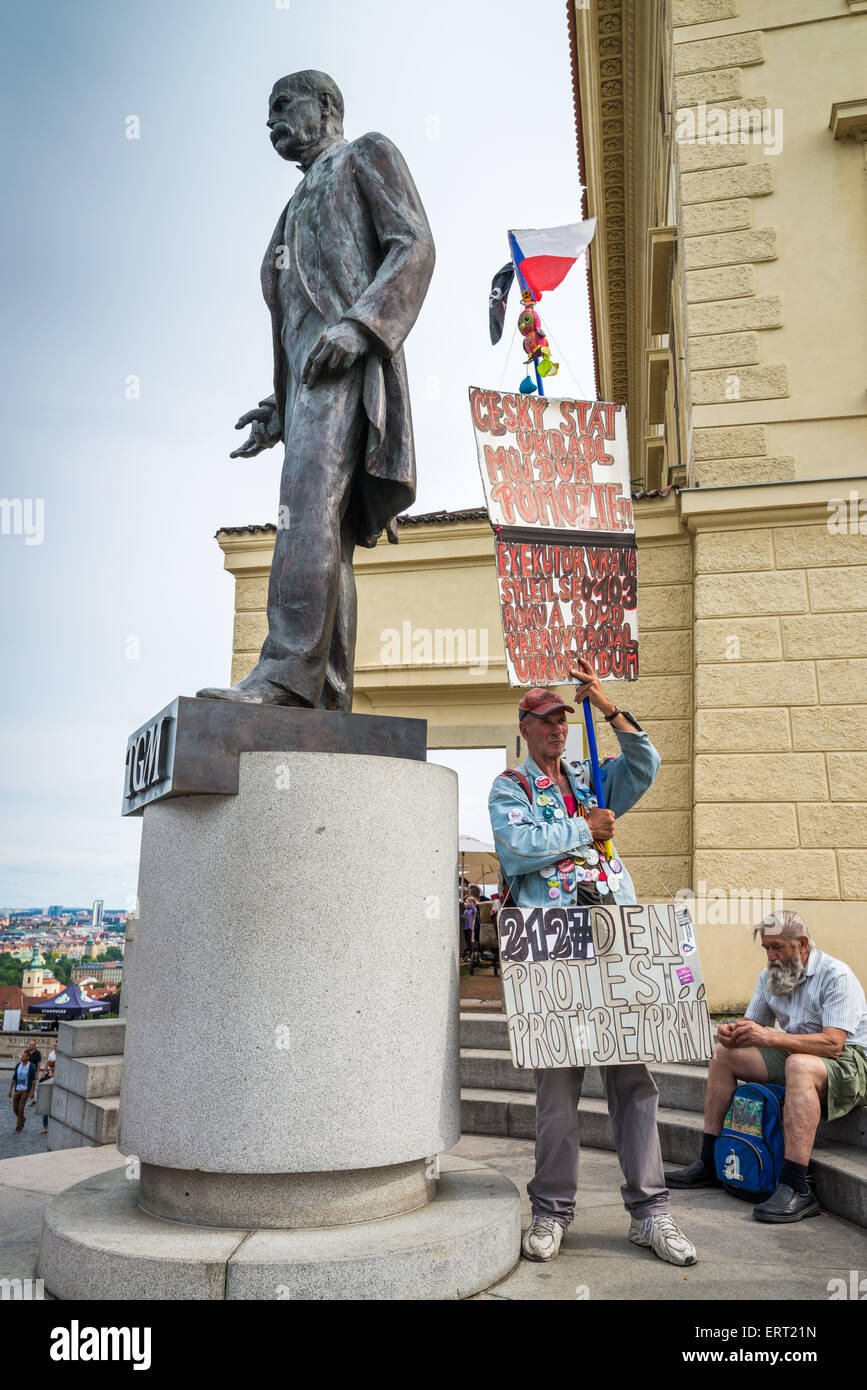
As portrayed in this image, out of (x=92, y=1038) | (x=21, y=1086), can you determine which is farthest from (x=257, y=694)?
(x=21, y=1086)

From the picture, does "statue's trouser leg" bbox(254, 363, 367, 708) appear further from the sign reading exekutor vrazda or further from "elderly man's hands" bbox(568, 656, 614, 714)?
the sign reading exekutor vrazda

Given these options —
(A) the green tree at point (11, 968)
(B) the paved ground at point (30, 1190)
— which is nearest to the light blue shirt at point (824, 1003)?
(B) the paved ground at point (30, 1190)

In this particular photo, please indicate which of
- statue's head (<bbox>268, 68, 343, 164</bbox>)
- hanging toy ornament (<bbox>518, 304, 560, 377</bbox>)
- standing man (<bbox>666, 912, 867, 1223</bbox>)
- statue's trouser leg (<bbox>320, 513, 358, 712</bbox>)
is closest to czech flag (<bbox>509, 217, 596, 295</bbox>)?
hanging toy ornament (<bbox>518, 304, 560, 377</bbox>)

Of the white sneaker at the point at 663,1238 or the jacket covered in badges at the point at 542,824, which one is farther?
the jacket covered in badges at the point at 542,824

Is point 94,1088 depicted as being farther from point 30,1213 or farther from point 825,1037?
point 825,1037

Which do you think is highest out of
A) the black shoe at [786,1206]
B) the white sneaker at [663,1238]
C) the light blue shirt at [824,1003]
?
the light blue shirt at [824,1003]

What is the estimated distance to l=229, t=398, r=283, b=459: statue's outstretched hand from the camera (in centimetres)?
408

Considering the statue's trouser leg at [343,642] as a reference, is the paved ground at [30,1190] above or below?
below

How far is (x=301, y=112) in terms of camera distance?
3.72 meters

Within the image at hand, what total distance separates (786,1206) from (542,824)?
170 cm

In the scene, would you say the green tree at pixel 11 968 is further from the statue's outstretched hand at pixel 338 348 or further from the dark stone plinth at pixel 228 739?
the statue's outstretched hand at pixel 338 348

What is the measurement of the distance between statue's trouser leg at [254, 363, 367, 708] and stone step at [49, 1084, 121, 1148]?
2502 millimetres

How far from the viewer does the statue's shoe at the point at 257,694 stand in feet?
9.68

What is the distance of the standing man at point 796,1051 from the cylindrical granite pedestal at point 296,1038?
127 cm
